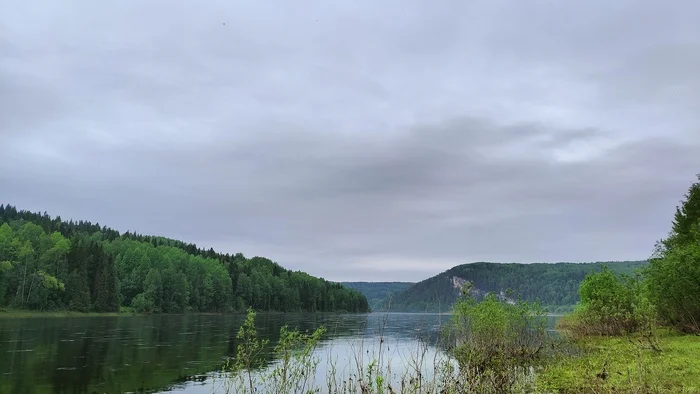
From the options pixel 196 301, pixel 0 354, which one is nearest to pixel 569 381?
pixel 0 354

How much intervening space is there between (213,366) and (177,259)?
5466 inches

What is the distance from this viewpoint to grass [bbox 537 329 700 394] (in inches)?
609

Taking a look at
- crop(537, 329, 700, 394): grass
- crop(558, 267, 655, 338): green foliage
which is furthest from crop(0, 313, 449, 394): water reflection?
crop(558, 267, 655, 338): green foliage

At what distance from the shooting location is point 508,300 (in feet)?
121

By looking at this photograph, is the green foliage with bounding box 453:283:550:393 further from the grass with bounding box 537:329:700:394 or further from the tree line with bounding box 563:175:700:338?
the tree line with bounding box 563:175:700:338

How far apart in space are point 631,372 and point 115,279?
120315mm

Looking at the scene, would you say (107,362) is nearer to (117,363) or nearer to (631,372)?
(117,363)

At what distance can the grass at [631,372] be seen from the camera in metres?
15.5

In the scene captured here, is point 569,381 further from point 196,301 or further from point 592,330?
point 196,301

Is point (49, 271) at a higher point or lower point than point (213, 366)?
higher

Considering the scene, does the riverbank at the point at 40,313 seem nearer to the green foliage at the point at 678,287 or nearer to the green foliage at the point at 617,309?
the green foliage at the point at 617,309

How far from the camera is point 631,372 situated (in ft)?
→ 64.1

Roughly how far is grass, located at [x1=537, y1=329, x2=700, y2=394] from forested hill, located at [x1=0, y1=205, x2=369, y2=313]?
63.7m

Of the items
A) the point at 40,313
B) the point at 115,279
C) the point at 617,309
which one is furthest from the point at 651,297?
Result: the point at 115,279
